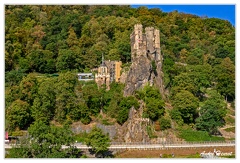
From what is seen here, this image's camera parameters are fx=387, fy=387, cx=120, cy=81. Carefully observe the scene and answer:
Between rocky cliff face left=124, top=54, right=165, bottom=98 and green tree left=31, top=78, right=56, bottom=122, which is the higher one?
rocky cliff face left=124, top=54, right=165, bottom=98

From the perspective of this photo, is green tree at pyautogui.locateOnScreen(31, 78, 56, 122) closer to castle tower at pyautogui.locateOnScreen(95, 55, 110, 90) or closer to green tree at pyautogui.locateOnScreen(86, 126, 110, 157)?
castle tower at pyautogui.locateOnScreen(95, 55, 110, 90)

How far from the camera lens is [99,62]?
5394 cm

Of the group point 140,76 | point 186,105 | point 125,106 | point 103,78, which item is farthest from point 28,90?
point 186,105

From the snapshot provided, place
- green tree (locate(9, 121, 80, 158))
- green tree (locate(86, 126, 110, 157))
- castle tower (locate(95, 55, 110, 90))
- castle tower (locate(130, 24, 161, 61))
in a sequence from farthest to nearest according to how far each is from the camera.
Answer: castle tower (locate(130, 24, 161, 61))
castle tower (locate(95, 55, 110, 90))
green tree (locate(86, 126, 110, 157))
green tree (locate(9, 121, 80, 158))

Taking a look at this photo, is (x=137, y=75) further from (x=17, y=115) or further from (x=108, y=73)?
(x=17, y=115)

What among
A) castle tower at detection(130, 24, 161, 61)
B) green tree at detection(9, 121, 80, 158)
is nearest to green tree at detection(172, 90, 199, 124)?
castle tower at detection(130, 24, 161, 61)

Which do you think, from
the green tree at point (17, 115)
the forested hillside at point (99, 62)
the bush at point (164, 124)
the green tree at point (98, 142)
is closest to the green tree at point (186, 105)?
the forested hillside at point (99, 62)

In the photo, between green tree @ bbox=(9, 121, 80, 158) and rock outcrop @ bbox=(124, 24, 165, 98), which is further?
rock outcrop @ bbox=(124, 24, 165, 98)

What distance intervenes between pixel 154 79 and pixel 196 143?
1113cm

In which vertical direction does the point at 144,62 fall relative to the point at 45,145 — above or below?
above

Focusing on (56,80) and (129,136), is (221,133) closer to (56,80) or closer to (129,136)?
(129,136)

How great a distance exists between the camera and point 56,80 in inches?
1763

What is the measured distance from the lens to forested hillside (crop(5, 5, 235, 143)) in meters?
41.3

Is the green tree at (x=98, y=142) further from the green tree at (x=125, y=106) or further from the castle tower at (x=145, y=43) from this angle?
the castle tower at (x=145, y=43)
